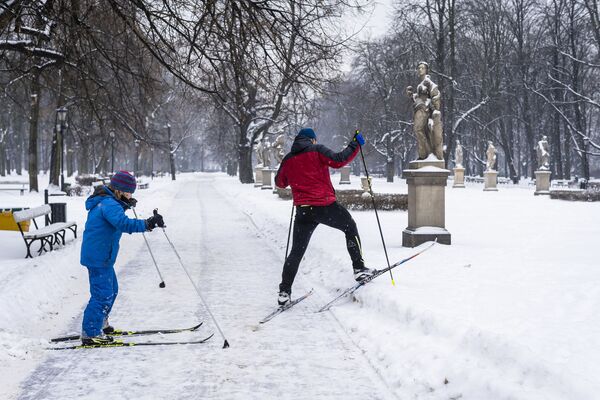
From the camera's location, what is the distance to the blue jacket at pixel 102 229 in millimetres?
5004

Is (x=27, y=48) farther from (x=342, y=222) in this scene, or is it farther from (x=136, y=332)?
(x=342, y=222)

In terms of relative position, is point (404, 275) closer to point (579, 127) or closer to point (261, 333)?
point (261, 333)

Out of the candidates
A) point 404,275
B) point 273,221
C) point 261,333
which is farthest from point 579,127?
point 261,333

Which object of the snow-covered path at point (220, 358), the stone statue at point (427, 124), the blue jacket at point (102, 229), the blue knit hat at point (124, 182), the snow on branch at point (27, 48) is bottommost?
the snow-covered path at point (220, 358)

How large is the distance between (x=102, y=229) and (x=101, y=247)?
0.58ft

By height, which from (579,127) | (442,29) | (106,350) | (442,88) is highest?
(442,29)

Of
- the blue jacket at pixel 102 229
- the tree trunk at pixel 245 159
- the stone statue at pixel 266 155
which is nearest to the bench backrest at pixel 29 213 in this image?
the blue jacket at pixel 102 229

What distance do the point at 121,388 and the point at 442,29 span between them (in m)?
35.6

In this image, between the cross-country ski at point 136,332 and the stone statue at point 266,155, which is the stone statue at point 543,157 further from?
the cross-country ski at point 136,332

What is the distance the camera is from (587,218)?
14844mm

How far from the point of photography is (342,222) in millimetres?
6379

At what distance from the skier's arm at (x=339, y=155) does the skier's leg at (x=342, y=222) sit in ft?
1.77

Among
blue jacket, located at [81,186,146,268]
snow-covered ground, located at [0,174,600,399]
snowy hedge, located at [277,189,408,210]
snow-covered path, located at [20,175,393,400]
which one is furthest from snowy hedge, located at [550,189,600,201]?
blue jacket, located at [81,186,146,268]

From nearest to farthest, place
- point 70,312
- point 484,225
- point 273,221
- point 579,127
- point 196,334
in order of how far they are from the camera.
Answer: point 196,334 < point 70,312 < point 484,225 < point 273,221 < point 579,127
